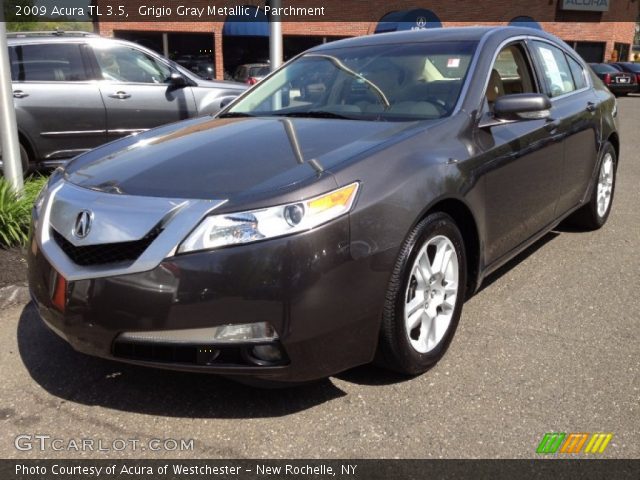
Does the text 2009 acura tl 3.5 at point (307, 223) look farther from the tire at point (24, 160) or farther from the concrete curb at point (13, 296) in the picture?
the tire at point (24, 160)

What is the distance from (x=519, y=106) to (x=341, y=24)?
30102mm

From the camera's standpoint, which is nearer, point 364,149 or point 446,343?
point 364,149

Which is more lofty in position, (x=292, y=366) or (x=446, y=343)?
(x=292, y=366)

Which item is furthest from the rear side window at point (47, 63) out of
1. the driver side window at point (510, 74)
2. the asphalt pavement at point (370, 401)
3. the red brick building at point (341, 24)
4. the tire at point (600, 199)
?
the red brick building at point (341, 24)

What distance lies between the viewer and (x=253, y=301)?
7.48ft

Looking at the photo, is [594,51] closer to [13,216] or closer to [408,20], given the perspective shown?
[408,20]

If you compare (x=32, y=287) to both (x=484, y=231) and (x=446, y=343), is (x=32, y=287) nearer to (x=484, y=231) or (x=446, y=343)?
(x=446, y=343)

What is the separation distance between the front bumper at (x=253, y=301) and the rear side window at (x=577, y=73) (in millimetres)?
3234

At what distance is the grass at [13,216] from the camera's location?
4.31 meters

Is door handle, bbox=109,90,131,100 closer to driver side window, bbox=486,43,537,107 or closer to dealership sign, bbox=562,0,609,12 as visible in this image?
driver side window, bbox=486,43,537,107

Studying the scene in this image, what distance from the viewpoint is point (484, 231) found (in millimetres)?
3223

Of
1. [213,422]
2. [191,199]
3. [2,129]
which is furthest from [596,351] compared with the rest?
[2,129]

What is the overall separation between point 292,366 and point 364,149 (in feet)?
3.18

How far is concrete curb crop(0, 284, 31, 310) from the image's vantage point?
381 cm
